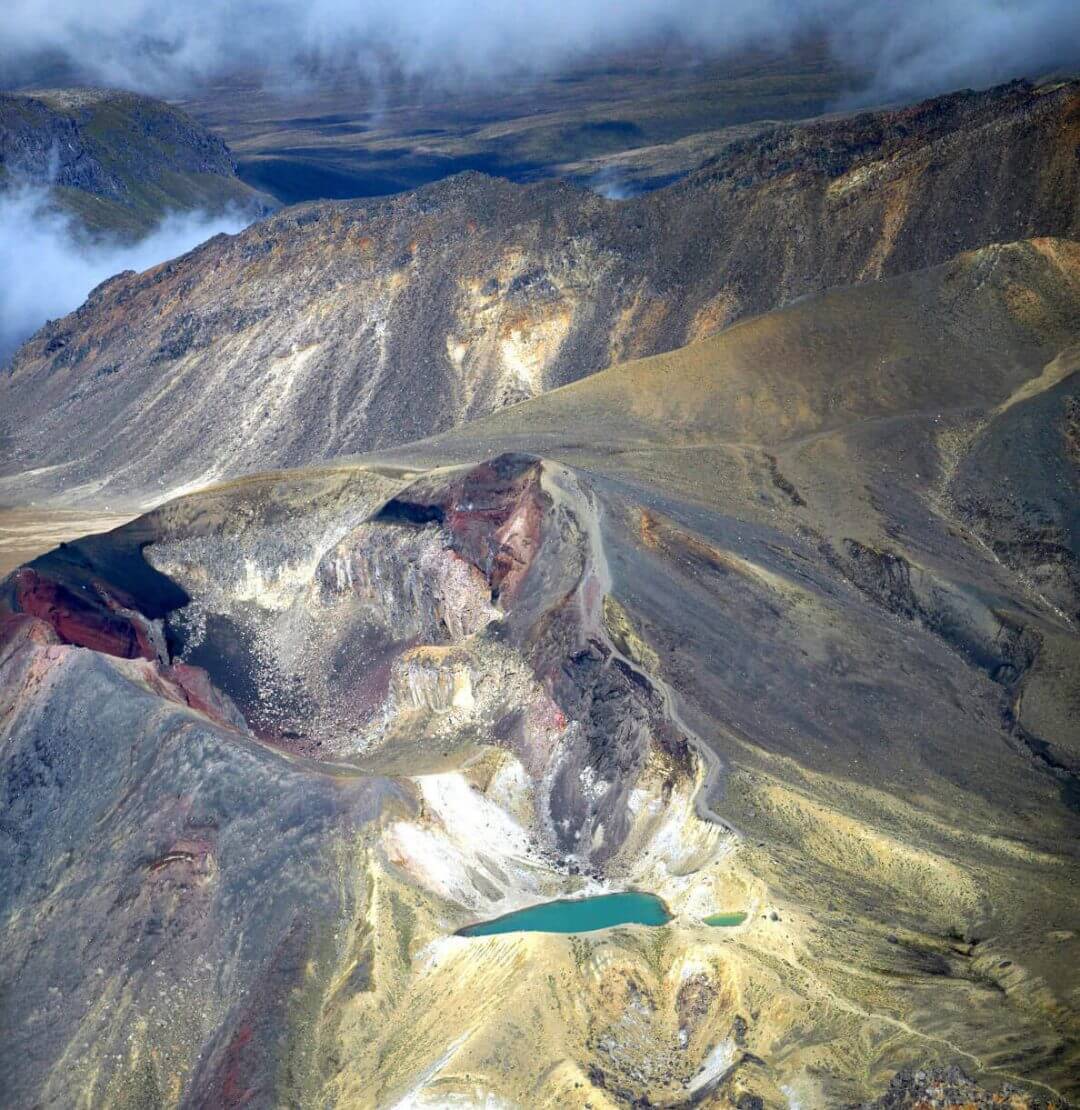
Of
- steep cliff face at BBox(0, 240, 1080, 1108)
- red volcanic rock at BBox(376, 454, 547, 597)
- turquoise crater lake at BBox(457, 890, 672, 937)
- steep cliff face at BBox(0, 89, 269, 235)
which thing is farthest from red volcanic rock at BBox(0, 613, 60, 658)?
steep cliff face at BBox(0, 89, 269, 235)

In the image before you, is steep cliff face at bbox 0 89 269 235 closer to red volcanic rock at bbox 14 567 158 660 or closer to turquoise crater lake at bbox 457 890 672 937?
red volcanic rock at bbox 14 567 158 660

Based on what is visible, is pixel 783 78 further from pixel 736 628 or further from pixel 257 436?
pixel 736 628

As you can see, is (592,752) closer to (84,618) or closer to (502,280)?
(84,618)

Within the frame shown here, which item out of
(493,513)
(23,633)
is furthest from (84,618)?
(493,513)

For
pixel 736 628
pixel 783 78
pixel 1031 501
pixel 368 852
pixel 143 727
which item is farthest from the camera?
pixel 783 78

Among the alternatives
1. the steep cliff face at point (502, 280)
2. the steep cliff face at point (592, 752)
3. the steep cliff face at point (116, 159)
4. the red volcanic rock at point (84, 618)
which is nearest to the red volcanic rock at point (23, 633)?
the steep cliff face at point (592, 752)

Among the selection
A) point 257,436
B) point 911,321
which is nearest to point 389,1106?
point 911,321
